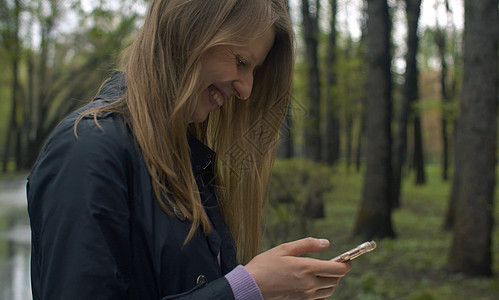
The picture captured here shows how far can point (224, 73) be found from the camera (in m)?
1.51

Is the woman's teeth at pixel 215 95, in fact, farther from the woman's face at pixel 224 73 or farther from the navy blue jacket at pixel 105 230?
the navy blue jacket at pixel 105 230

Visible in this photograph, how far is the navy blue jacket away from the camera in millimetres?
1104

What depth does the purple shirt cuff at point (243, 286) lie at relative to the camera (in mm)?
1238

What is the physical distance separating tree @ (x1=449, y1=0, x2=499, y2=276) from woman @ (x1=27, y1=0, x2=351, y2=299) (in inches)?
222

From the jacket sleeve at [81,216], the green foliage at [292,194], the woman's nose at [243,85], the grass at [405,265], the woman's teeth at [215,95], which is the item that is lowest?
the grass at [405,265]

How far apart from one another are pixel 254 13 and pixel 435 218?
13.3 metres

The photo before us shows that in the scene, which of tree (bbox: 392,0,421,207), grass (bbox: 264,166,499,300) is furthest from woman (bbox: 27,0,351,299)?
tree (bbox: 392,0,421,207)

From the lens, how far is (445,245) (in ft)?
30.4

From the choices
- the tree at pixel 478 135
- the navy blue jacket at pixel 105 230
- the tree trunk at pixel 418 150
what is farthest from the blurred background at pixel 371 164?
the tree trunk at pixel 418 150

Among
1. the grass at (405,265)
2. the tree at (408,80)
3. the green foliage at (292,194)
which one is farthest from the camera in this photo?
the tree at (408,80)

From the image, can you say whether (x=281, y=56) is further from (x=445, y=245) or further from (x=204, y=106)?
(x=445, y=245)

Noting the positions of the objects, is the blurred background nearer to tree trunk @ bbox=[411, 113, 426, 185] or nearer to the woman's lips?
the woman's lips

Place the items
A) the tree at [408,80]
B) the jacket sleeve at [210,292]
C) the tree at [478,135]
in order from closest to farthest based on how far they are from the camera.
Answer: the jacket sleeve at [210,292] < the tree at [478,135] < the tree at [408,80]

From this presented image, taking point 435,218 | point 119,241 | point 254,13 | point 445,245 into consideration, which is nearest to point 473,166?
point 445,245
